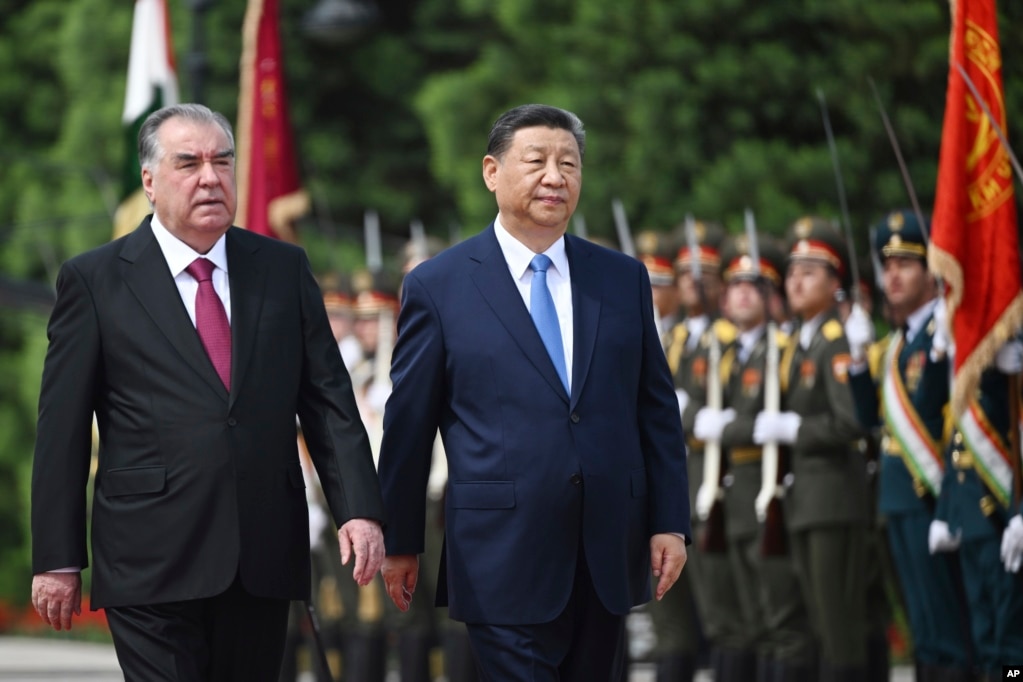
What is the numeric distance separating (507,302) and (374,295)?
26.0 ft

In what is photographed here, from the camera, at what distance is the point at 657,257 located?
11.6 m

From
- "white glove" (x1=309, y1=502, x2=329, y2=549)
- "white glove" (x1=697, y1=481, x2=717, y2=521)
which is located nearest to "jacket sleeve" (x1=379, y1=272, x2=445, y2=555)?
"white glove" (x1=697, y1=481, x2=717, y2=521)

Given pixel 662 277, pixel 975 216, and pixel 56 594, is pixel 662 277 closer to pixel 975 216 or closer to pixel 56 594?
pixel 975 216

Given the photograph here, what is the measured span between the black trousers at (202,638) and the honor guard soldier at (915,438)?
3648 millimetres

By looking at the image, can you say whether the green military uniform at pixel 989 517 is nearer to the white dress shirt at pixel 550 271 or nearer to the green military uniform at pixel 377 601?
the white dress shirt at pixel 550 271

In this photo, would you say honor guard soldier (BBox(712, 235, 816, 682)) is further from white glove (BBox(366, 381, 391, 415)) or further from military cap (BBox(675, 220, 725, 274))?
white glove (BBox(366, 381, 391, 415))

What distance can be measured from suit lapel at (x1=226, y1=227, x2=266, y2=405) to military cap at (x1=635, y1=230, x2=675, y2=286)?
19.4 feet

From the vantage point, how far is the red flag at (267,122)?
12.1 metres

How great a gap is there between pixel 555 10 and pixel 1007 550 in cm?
1015

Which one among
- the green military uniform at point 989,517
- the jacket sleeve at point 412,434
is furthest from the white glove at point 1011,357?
the jacket sleeve at point 412,434

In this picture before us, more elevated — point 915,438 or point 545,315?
point 545,315

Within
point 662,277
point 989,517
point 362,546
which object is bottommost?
point 362,546

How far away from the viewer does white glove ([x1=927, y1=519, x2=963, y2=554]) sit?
8.09 m

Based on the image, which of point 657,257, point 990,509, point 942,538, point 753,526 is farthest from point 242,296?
point 657,257
